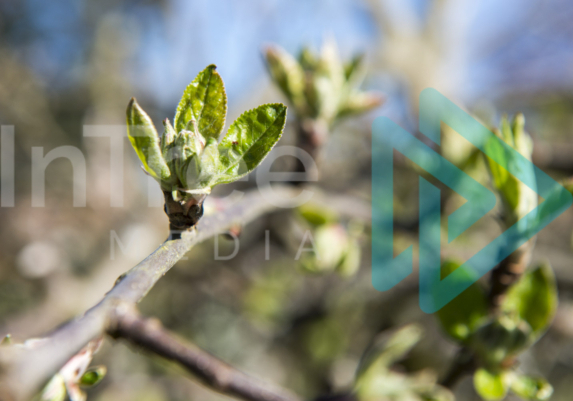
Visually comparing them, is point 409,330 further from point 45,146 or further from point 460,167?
point 45,146

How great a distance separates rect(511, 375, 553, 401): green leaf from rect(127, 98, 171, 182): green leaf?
754 millimetres

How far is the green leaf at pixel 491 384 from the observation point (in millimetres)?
802

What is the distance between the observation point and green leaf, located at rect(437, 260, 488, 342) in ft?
2.76

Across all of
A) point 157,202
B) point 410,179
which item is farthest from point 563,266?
point 157,202

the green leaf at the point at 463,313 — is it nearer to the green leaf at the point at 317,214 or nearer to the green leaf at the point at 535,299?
the green leaf at the point at 535,299

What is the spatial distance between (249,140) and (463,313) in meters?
0.59

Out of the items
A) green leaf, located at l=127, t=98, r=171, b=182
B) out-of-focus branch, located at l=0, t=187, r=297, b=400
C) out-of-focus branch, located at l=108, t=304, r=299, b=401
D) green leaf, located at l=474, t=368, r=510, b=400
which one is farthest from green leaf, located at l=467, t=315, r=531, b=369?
green leaf, located at l=127, t=98, r=171, b=182

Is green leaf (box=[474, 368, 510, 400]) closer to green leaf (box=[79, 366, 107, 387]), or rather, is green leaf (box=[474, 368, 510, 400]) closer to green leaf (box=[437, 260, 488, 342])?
green leaf (box=[437, 260, 488, 342])

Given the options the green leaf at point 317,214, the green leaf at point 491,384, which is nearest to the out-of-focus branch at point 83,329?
the green leaf at point 317,214

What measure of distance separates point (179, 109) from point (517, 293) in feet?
2.38

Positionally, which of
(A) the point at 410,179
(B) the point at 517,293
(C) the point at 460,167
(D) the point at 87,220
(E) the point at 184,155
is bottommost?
(D) the point at 87,220

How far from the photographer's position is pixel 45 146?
4.15m

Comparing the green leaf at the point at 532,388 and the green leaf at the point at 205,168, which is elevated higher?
the green leaf at the point at 205,168

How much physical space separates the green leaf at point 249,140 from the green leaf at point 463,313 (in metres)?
0.50
